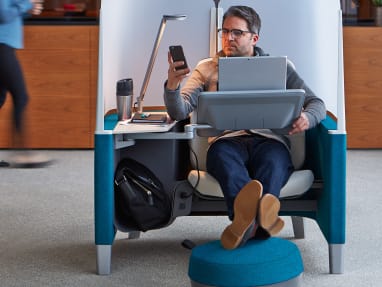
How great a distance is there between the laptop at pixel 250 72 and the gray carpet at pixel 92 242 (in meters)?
0.76

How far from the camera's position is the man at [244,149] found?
3059mm

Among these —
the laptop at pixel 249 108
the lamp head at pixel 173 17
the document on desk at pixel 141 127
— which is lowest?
the document on desk at pixel 141 127

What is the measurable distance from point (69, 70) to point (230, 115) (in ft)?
9.42

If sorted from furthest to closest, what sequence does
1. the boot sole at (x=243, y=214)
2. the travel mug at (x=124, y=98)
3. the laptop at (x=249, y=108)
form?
the travel mug at (x=124, y=98) → the laptop at (x=249, y=108) → the boot sole at (x=243, y=214)

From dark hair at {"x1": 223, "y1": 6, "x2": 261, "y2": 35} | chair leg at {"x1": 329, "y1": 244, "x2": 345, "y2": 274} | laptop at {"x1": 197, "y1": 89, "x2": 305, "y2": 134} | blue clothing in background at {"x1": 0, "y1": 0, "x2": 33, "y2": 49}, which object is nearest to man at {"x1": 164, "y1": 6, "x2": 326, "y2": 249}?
dark hair at {"x1": 223, "y1": 6, "x2": 261, "y2": 35}

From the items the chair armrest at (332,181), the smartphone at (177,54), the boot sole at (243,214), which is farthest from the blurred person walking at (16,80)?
the chair armrest at (332,181)

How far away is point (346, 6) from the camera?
20.1 feet

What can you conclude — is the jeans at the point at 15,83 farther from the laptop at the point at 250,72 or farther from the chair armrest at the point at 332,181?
the chair armrest at the point at 332,181

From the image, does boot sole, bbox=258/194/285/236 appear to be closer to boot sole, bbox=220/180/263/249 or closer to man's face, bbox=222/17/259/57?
boot sole, bbox=220/180/263/249

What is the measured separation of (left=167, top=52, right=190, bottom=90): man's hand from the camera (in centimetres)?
341

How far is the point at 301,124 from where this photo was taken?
342cm

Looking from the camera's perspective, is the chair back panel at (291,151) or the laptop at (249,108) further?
the chair back panel at (291,151)

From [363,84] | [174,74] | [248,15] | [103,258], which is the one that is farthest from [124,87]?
[363,84]

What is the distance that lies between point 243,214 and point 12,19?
122 cm
